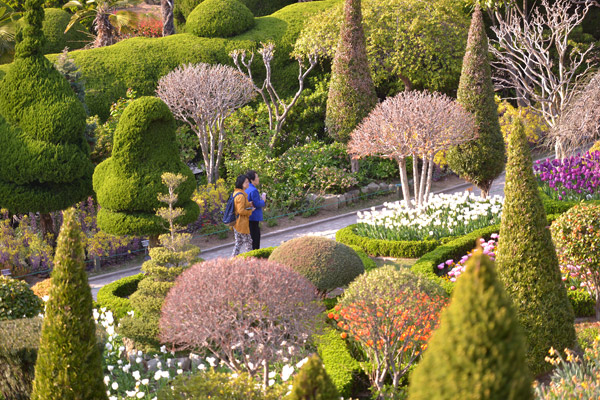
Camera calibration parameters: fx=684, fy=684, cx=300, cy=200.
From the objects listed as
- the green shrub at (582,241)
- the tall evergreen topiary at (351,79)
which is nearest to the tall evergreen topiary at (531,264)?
the green shrub at (582,241)

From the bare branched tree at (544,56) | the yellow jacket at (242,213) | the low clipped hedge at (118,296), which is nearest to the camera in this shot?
the low clipped hedge at (118,296)

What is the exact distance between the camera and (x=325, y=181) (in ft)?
56.4

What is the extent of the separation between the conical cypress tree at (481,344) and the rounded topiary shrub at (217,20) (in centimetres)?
1860

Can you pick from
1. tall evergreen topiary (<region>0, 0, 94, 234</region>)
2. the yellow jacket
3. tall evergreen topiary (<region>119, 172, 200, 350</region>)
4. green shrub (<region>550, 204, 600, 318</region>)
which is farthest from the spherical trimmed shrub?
tall evergreen topiary (<region>0, 0, 94, 234</region>)

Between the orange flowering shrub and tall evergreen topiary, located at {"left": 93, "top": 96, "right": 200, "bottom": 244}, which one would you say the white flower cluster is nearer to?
tall evergreen topiary, located at {"left": 93, "top": 96, "right": 200, "bottom": 244}

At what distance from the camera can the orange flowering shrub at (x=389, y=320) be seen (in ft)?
24.3

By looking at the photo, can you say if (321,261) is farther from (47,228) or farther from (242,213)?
(47,228)

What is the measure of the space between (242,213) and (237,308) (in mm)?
4893

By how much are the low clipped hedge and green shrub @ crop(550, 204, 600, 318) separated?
6217 mm

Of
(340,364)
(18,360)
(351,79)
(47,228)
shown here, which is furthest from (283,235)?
(18,360)

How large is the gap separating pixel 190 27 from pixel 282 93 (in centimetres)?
348

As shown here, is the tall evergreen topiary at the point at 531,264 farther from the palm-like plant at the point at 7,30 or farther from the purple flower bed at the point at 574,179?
the palm-like plant at the point at 7,30

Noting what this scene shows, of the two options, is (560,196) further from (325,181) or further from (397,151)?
(325,181)

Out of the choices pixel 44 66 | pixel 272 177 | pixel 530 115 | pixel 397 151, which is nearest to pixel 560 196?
pixel 397 151
